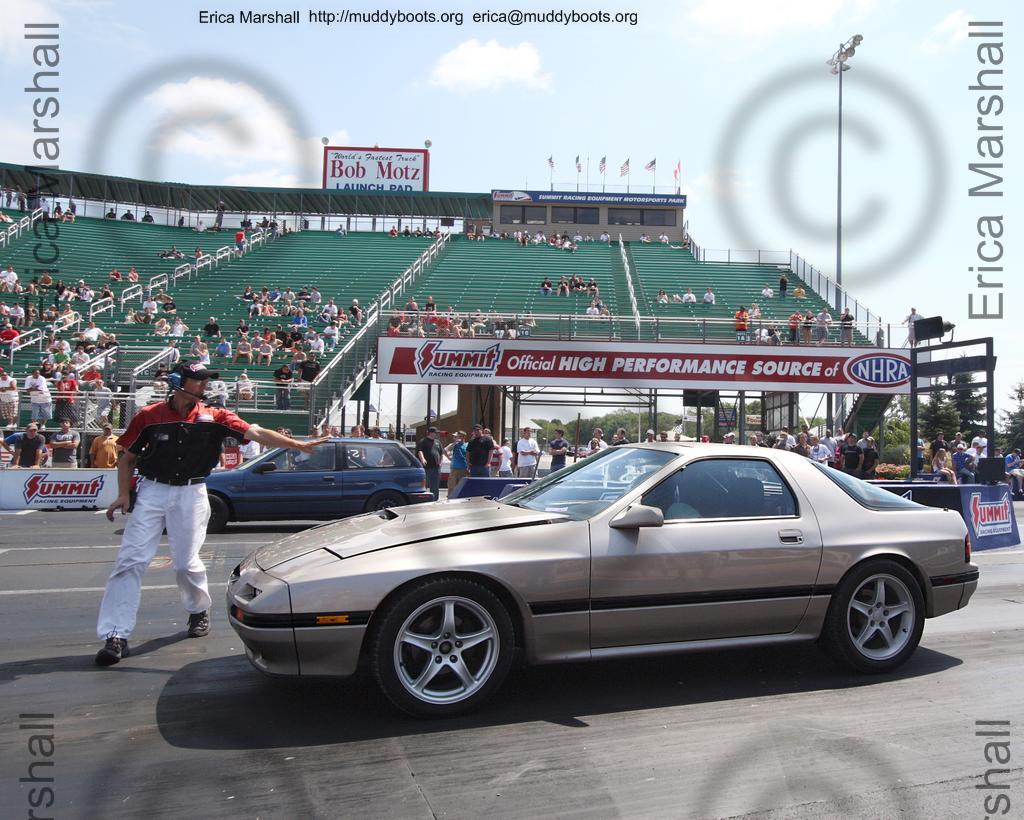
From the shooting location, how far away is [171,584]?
8.07 metres

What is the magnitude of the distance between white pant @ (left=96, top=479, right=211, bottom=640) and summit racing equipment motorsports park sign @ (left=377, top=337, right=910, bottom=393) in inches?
747

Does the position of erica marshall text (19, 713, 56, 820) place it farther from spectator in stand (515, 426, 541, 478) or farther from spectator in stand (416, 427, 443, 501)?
spectator in stand (515, 426, 541, 478)

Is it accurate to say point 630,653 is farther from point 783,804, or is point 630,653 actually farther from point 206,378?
point 206,378

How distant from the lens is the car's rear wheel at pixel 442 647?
422cm

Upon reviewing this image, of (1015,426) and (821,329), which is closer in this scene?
(821,329)

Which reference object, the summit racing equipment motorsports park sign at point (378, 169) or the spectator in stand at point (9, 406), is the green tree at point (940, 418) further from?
the spectator in stand at point (9, 406)

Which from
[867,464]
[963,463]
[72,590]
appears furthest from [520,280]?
[72,590]

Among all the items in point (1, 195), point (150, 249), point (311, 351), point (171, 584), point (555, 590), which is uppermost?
point (1, 195)

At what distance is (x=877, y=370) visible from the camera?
988 inches

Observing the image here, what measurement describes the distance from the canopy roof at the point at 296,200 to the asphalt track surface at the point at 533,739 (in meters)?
47.9

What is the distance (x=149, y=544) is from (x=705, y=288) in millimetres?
32171

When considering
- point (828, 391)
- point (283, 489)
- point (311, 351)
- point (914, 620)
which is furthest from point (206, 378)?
point (828, 391)

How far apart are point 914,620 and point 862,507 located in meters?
0.76

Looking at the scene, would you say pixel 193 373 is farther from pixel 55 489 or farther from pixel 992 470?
pixel 55 489
